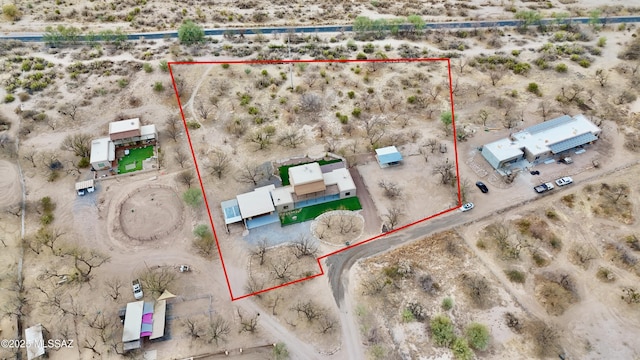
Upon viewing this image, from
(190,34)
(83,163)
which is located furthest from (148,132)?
(190,34)

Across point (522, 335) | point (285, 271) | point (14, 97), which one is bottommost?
point (522, 335)

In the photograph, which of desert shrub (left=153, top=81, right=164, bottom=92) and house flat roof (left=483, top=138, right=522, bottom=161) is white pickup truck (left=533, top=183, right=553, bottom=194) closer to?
house flat roof (left=483, top=138, right=522, bottom=161)

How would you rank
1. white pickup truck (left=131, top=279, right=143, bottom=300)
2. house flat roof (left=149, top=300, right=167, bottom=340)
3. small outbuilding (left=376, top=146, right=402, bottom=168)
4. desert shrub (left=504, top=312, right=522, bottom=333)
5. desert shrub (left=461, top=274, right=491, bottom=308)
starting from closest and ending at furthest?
house flat roof (left=149, top=300, right=167, bottom=340) < desert shrub (left=504, top=312, right=522, bottom=333) < desert shrub (left=461, top=274, right=491, bottom=308) < white pickup truck (left=131, top=279, right=143, bottom=300) < small outbuilding (left=376, top=146, right=402, bottom=168)

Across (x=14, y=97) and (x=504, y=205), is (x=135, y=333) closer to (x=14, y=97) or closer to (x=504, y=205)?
(x=504, y=205)

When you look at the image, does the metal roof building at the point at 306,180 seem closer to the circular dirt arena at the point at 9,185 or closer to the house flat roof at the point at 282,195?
the house flat roof at the point at 282,195

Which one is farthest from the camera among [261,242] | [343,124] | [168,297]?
[343,124]

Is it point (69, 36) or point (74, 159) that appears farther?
point (69, 36)

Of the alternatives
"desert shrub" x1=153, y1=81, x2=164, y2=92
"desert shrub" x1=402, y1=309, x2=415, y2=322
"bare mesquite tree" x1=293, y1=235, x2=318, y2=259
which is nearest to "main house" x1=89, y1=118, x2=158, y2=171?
"desert shrub" x1=153, y1=81, x2=164, y2=92

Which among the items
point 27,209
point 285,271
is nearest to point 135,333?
point 285,271
